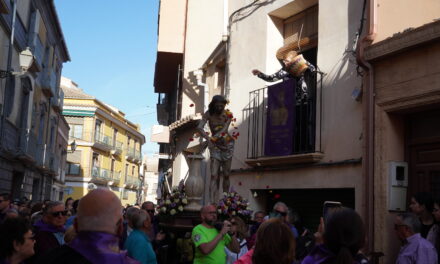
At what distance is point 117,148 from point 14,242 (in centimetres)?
4843

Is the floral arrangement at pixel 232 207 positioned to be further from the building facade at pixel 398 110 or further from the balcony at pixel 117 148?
the balcony at pixel 117 148

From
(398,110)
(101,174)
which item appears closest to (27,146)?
(398,110)

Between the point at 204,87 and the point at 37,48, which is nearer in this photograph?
the point at 204,87

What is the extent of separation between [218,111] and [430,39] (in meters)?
3.16

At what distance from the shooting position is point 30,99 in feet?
64.5

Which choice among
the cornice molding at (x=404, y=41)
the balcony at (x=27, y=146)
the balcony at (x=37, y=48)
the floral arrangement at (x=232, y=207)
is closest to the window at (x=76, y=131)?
the balcony at (x=37, y=48)

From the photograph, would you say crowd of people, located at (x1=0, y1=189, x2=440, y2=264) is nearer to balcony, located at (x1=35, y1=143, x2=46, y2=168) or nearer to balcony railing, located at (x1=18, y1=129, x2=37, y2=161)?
balcony railing, located at (x1=18, y1=129, x2=37, y2=161)

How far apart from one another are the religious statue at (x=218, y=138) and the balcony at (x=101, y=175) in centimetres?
3868

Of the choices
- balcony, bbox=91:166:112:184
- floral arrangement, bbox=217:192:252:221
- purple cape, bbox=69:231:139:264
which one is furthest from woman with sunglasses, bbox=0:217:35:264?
balcony, bbox=91:166:112:184

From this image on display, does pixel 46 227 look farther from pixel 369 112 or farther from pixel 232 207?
pixel 369 112

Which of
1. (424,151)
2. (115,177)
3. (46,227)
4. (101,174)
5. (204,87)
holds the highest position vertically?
(204,87)

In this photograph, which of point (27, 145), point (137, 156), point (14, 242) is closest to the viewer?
point (14, 242)

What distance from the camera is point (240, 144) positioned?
1171cm

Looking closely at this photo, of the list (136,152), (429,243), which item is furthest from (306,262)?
(136,152)
